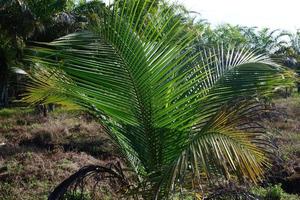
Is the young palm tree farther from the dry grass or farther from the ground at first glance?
the ground

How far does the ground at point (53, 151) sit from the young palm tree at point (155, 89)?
79.1 inches

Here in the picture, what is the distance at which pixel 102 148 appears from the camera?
1198cm

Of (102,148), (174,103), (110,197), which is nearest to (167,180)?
(174,103)

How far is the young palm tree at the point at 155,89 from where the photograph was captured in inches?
132

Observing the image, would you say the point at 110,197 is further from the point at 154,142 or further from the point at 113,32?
the point at 113,32

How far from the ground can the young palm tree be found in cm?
201

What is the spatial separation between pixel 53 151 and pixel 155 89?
299 inches

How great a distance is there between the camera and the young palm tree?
3355 mm

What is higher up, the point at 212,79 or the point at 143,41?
the point at 143,41

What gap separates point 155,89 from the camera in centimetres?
361

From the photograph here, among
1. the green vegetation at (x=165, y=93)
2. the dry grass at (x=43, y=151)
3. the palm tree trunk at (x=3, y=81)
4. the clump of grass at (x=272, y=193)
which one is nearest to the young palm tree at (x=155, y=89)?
the green vegetation at (x=165, y=93)

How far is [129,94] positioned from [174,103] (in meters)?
0.35

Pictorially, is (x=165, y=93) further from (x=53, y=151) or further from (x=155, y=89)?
(x=53, y=151)

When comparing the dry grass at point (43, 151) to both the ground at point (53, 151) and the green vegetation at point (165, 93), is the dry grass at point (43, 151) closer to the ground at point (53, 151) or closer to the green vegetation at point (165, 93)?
the ground at point (53, 151)
